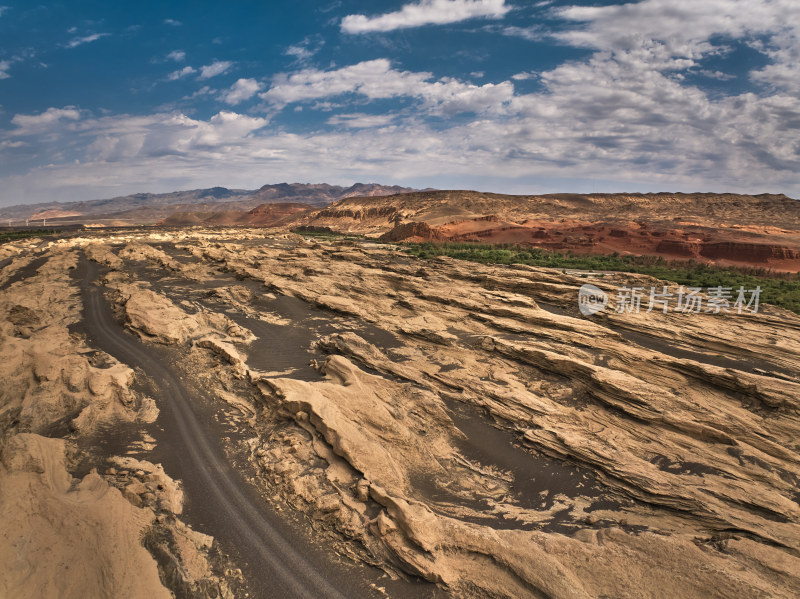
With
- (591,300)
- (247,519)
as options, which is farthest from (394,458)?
(591,300)

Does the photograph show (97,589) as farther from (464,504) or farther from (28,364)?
(28,364)

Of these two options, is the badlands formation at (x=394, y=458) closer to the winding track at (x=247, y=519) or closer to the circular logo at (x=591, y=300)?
the winding track at (x=247, y=519)

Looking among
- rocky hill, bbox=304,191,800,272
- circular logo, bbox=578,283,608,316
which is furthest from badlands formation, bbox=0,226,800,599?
rocky hill, bbox=304,191,800,272

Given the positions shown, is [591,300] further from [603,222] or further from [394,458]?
[603,222]

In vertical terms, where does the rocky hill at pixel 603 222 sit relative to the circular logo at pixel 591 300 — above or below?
above

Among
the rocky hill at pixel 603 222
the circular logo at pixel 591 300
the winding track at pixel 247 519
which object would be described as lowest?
the winding track at pixel 247 519

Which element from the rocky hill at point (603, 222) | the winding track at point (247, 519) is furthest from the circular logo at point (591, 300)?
the rocky hill at point (603, 222)

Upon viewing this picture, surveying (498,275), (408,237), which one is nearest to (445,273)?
(498,275)
